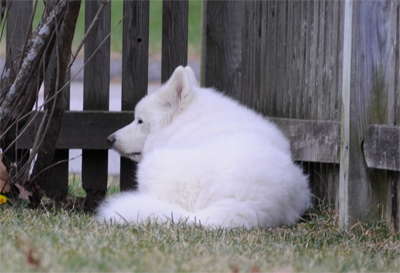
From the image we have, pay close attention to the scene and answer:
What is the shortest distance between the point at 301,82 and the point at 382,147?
48.0 inches

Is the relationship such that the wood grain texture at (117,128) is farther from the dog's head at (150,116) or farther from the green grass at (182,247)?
the green grass at (182,247)

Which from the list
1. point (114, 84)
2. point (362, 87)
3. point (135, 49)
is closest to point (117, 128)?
point (135, 49)

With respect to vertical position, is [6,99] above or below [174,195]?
above

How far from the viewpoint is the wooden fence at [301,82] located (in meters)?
3.51

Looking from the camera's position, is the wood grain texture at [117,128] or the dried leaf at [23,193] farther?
the wood grain texture at [117,128]

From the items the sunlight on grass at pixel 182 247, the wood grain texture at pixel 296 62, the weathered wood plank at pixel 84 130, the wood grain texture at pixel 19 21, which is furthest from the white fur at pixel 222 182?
the wood grain texture at pixel 19 21

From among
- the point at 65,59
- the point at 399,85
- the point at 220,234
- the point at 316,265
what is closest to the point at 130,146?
the point at 65,59

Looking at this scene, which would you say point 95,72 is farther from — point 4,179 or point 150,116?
point 4,179

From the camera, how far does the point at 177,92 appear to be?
4.66 m

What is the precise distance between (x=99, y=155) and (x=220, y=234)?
7.77 ft

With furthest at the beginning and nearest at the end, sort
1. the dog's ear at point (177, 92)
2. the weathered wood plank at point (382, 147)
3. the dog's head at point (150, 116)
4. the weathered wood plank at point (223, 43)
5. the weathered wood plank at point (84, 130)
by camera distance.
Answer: the weathered wood plank at point (223, 43) < the weathered wood plank at point (84, 130) < the dog's head at point (150, 116) < the dog's ear at point (177, 92) < the weathered wood plank at point (382, 147)

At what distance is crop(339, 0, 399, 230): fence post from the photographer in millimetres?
3492

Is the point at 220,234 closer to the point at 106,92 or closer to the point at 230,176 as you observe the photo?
the point at 230,176

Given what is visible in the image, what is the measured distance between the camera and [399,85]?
3.48 meters
